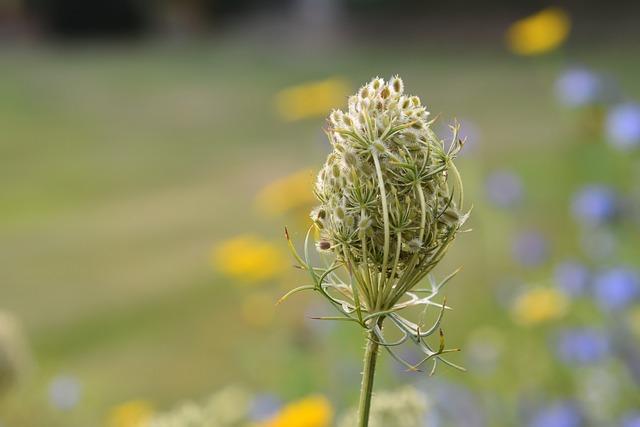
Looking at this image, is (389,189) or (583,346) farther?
(583,346)

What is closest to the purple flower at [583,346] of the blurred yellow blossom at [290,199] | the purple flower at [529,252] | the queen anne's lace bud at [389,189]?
the purple flower at [529,252]

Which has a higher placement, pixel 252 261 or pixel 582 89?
pixel 582 89

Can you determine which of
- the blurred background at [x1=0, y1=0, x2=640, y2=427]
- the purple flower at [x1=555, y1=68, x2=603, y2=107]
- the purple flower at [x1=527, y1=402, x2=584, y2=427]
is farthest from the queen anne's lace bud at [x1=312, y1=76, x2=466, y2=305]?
→ the purple flower at [x1=555, y1=68, x2=603, y2=107]

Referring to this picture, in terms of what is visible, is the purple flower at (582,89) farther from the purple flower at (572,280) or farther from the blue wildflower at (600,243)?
the purple flower at (572,280)

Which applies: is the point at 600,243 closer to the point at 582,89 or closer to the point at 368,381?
the point at 582,89

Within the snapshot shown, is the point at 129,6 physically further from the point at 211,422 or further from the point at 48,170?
the point at 211,422

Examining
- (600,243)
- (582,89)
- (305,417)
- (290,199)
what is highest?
(582,89)

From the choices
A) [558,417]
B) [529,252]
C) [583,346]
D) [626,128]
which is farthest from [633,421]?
[529,252]

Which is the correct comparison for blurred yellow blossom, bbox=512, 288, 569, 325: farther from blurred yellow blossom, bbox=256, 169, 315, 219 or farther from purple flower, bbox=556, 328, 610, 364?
blurred yellow blossom, bbox=256, 169, 315, 219
